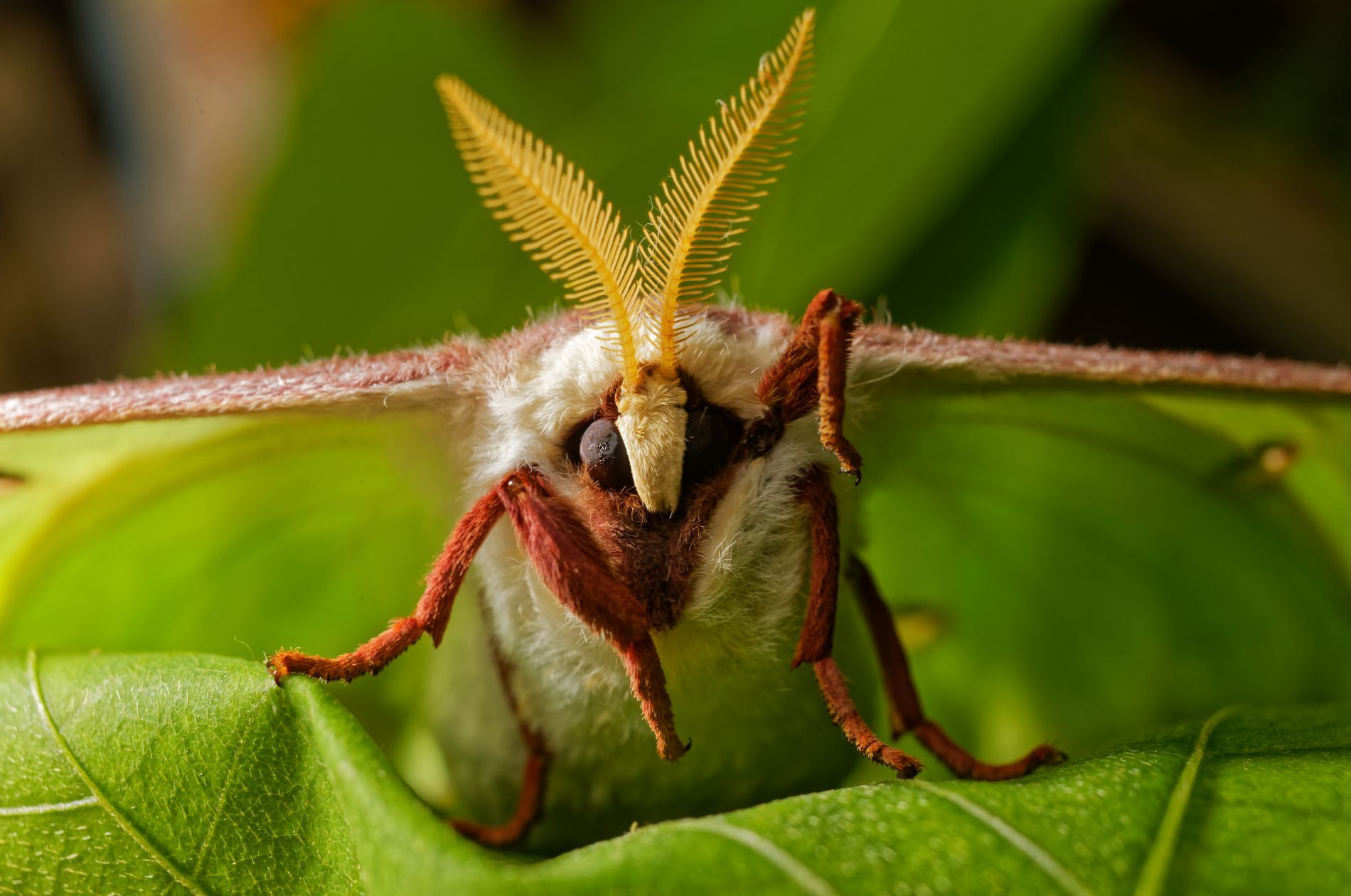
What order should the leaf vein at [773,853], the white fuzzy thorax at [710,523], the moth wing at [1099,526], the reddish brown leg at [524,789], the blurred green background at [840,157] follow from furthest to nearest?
the blurred green background at [840,157] → the reddish brown leg at [524,789] → the moth wing at [1099,526] → the white fuzzy thorax at [710,523] → the leaf vein at [773,853]

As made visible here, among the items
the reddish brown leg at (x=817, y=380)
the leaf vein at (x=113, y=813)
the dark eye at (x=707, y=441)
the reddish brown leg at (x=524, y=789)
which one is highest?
the reddish brown leg at (x=817, y=380)

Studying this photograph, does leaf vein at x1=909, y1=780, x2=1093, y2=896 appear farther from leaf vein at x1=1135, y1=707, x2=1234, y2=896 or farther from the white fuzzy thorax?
the white fuzzy thorax

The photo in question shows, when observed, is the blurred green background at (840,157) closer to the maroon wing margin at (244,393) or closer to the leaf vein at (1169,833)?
the maroon wing margin at (244,393)

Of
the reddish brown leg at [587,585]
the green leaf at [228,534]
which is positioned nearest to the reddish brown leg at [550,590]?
the reddish brown leg at [587,585]

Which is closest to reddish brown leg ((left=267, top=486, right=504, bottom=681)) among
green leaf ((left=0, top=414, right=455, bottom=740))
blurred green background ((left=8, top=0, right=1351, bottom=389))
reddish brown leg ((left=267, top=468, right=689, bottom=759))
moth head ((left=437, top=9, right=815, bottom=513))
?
reddish brown leg ((left=267, top=468, right=689, bottom=759))

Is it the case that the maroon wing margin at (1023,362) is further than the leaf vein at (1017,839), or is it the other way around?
the maroon wing margin at (1023,362)

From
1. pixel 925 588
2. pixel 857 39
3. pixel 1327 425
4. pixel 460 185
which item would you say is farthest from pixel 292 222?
pixel 1327 425
